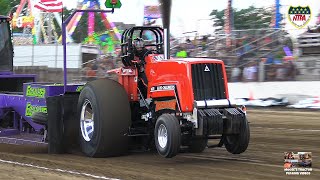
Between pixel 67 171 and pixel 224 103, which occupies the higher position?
pixel 224 103

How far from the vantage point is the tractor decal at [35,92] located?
8.54 m

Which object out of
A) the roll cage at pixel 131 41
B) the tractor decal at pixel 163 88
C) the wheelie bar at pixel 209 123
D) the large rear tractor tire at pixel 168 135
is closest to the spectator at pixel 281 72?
the roll cage at pixel 131 41

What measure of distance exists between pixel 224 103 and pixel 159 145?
3.41 ft

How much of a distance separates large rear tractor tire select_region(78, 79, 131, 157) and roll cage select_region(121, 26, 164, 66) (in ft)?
1.50

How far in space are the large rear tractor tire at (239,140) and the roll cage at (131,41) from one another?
67.6 inches

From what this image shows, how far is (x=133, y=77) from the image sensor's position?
789 centimetres

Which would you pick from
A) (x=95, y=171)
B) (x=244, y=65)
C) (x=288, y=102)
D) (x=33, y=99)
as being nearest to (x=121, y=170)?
(x=95, y=171)

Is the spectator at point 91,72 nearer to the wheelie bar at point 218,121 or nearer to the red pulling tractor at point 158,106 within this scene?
the red pulling tractor at point 158,106

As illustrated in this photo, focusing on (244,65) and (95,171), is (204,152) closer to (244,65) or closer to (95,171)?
(95,171)

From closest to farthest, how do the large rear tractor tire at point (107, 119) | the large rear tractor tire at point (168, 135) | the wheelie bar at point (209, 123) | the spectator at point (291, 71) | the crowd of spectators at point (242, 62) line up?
1. the large rear tractor tire at point (168, 135)
2. the wheelie bar at point (209, 123)
3. the large rear tractor tire at point (107, 119)
4. the spectator at point (291, 71)
5. the crowd of spectators at point (242, 62)

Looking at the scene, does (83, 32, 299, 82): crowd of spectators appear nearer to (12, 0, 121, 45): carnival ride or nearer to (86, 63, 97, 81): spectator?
(86, 63, 97, 81): spectator

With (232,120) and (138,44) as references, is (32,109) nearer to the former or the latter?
(138,44)

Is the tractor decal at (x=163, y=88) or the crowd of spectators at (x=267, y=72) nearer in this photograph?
the tractor decal at (x=163, y=88)

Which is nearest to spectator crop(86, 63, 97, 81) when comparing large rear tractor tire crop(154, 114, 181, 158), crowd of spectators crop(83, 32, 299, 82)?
crowd of spectators crop(83, 32, 299, 82)
